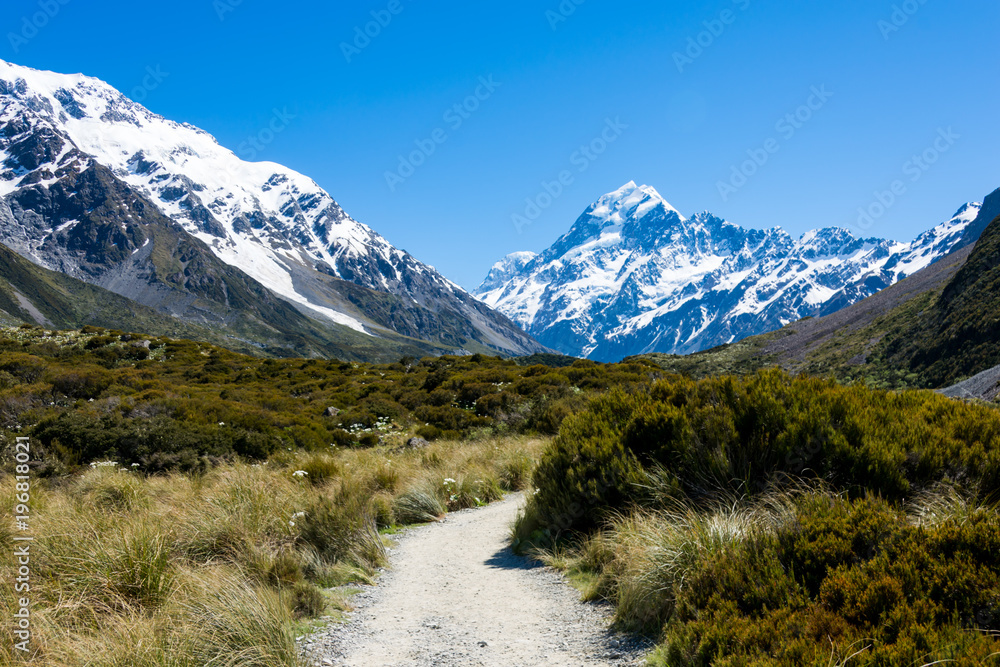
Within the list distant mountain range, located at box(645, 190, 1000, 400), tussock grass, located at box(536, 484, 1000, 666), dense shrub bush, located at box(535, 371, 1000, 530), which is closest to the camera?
tussock grass, located at box(536, 484, 1000, 666)

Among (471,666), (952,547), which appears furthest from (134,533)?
(952,547)

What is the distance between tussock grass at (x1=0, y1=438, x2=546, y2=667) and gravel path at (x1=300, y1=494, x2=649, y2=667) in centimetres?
43

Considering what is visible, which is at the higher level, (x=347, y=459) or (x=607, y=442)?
(x=607, y=442)

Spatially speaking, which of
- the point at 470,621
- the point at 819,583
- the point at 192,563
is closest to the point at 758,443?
the point at 819,583

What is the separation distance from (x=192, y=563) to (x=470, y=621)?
296cm

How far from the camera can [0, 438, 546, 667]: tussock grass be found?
12.6 ft

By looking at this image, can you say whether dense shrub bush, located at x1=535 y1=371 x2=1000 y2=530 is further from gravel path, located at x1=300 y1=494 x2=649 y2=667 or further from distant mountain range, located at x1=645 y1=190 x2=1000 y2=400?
distant mountain range, located at x1=645 y1=190 x2=1000 y2=400

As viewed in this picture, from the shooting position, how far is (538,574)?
654cm

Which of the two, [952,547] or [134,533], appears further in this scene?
[134,533]

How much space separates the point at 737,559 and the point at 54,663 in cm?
477

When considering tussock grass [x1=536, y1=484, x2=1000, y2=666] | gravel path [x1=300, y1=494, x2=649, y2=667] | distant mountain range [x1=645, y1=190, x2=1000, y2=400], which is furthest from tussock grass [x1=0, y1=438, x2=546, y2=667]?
distant mountain range [x1=645, y1=190, x2=1000, y2=400]

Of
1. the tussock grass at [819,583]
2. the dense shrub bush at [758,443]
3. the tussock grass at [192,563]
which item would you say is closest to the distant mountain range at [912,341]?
the dense shrub bush at [758,443]

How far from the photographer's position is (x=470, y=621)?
5211 mm

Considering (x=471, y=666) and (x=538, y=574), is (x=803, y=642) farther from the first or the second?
(x=538, y=574)
